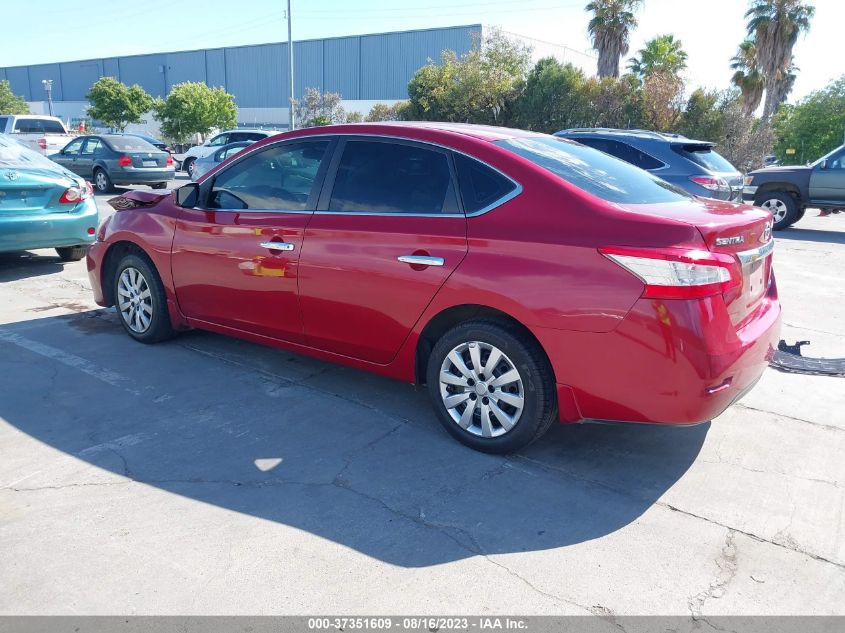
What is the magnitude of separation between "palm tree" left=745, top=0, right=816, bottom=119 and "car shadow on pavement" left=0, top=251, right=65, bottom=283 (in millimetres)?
33204

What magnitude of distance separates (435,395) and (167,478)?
147 cm

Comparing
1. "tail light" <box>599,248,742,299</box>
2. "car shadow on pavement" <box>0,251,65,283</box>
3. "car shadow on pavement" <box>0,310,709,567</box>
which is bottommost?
"car shadow on pavement" <box>0,251,65,283</box>

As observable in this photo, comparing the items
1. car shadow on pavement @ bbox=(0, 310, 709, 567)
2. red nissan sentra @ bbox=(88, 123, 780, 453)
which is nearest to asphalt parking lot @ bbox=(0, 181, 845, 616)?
car shadow on pavement @ bbox=(0, 310, 709, 567)

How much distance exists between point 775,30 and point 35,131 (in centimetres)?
3275

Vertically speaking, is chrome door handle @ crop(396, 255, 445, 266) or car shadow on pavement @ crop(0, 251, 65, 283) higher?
chrome door handle @ crop(396, 255, 445, 266)

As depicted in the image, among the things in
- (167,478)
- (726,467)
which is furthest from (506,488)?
(167,478)

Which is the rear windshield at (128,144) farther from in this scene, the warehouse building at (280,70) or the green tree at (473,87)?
the warehouse building at (280,70)

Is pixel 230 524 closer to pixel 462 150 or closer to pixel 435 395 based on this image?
pixel 435 395

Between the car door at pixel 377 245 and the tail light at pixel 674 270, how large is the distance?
906 millimetres

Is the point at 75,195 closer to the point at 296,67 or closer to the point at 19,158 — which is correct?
the point at 19,158

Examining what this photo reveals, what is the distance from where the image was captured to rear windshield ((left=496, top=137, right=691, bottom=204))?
3.70 m

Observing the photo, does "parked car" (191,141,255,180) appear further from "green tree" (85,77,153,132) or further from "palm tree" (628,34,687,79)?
"green tree" (85,77,153,132)

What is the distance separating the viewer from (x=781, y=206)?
44.8 ft

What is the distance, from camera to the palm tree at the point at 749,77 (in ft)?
114
